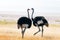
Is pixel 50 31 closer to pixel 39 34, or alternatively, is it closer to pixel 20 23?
pixel 39 34

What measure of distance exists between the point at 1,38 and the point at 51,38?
2182 millimetres

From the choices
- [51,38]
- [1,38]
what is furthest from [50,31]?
[1,38]

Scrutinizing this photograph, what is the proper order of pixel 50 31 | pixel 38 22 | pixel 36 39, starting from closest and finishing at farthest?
pixel 36 39, pixel 38 22, pixel 50 31

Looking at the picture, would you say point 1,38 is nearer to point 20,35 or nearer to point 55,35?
point 20,35

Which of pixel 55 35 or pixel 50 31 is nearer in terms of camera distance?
pixel 55 35

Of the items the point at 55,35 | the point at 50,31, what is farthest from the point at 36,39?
the point at 50,31

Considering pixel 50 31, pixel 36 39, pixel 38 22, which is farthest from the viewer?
pixel 50 31

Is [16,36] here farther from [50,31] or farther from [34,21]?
[50,31]

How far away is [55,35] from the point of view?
606 inches

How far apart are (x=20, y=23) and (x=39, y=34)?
162 centimetres

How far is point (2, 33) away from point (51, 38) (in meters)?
2.47

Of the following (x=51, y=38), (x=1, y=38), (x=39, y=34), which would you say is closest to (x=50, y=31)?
(x=39, y=34)

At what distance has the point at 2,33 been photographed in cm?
1548

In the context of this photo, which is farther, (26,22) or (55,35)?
(55,35)
